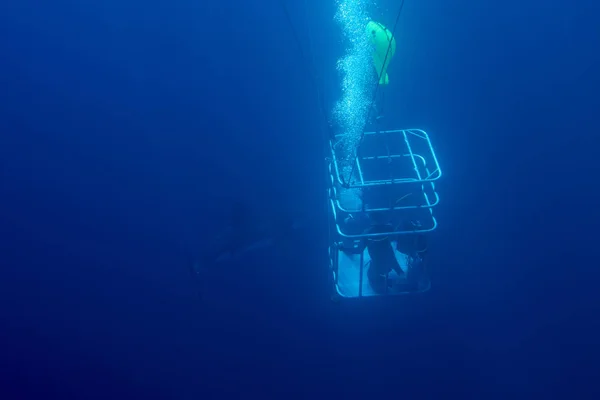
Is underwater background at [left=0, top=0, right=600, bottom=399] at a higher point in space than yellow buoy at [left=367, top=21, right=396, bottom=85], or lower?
higher

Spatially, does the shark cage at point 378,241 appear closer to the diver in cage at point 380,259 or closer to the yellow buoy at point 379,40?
the diver in cage at point 380,259

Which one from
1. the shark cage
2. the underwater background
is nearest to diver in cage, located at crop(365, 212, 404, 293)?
the shark cage

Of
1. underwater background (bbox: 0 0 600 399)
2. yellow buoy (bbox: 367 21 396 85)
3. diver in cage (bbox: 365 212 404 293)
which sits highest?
underwater background (bbox: 0 0 600 399)

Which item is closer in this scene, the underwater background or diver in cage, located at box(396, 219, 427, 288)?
diver in cage, located at box(396, 219, 427, 288)

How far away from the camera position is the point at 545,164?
5.04 m

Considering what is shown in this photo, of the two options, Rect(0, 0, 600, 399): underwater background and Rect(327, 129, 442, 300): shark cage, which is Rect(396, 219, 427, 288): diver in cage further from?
Rect(0, 0, 600, 399): underwater background

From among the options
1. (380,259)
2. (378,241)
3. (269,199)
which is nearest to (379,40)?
(378,241)

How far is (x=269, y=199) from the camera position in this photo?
5.09 metres

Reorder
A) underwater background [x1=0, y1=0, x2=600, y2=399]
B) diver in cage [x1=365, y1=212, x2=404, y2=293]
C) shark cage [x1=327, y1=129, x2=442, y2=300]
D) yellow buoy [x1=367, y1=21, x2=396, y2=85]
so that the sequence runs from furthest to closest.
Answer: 1. underwater background [x1=0, y1=0, x2=600, y2=399]
2. diver in cage [x1=365, y1=212, x2=404, y2=293]
3. shark cage [x1=327, y1=129, x2=442, y2=300]
4. yellow buoy [x1=367, y1=21, x2=396, y2=85]

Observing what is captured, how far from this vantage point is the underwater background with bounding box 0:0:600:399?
4164 millimetres

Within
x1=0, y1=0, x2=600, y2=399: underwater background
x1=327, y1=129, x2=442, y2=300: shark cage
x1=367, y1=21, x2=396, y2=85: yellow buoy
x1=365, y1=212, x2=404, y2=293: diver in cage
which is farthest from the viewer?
x1=0, y1=0, x2=600, y2=399: underwater background

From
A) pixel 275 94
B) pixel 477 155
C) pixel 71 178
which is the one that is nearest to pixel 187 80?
pixel 275 94

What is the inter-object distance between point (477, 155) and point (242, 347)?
3.60m

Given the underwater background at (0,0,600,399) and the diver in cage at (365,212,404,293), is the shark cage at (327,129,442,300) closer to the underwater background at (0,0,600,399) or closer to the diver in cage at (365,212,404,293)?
the diver in cage at (365,212,404,293)
